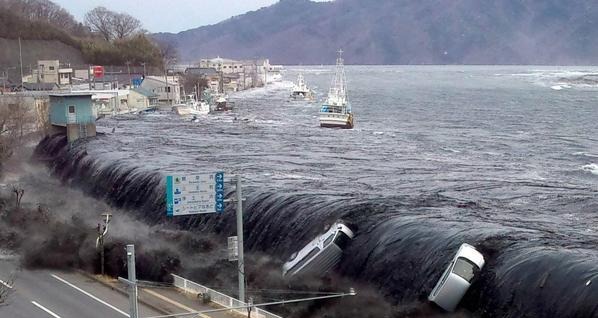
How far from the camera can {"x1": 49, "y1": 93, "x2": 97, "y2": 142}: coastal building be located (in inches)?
1550

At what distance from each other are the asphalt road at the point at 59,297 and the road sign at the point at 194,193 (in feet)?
8.09

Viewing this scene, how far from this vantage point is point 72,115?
40.4m

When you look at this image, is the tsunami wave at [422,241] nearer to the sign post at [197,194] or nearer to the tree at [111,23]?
the sign post at [197,194]

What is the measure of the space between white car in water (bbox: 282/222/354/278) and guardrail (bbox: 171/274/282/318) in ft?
8.51

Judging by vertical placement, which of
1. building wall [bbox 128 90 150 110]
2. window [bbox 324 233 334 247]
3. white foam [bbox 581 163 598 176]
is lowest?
white foam [bbox 581 163 598 176]

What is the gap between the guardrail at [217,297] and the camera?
16.1 m

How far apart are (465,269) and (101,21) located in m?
122

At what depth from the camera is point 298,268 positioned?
20219 mm

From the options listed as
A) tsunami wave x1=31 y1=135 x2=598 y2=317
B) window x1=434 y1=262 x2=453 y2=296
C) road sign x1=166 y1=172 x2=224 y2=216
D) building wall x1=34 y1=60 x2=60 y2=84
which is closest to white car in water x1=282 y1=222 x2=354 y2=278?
tsunami wave x1=31 y1=135 x2=598 y2=317

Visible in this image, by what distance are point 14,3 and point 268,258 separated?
101 meters

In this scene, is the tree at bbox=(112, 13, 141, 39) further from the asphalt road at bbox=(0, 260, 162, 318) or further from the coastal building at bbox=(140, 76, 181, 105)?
the asphalt road at bbox=(0, 260, 162, 318)

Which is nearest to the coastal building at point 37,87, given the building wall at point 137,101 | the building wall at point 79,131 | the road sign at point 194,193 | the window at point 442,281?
the building wall at point 137,101

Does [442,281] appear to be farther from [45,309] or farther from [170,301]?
[45,309]

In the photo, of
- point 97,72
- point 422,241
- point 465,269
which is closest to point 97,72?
point 97,72
